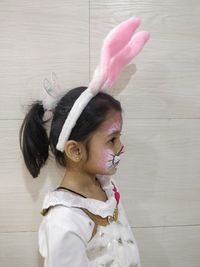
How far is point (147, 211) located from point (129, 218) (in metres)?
0.06

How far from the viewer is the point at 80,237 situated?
70 centimetres

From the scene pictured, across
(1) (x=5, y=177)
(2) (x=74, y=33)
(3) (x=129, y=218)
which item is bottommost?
(3) (x=129, y=218)

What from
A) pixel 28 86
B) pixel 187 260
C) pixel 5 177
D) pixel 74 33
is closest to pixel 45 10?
pixel 74 33

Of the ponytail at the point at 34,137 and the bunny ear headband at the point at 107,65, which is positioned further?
the ponytail at the point at 34,137

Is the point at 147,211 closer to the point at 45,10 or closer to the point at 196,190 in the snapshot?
the point at 196,190

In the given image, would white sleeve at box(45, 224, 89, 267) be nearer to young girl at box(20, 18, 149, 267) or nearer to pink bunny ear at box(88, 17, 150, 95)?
young girl at box(20, 18, 149, 267)

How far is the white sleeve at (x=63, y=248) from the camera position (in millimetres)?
681

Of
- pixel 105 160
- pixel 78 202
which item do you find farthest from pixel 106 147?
pixel 78 202

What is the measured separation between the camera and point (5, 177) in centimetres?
91

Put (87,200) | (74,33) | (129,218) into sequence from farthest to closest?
(129,218), (74,33), (87,200)

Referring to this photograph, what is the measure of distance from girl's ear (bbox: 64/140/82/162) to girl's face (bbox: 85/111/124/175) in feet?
0.09

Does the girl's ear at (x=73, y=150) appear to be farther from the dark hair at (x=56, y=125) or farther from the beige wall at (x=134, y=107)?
the beige wall at (x=134, y=107)

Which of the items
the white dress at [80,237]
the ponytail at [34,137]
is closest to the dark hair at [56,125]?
the ponytail at [34,137]

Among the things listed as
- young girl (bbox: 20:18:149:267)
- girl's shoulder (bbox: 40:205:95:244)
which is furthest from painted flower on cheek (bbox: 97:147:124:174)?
girl's shoulder (bbox: 40:205:95:244)
